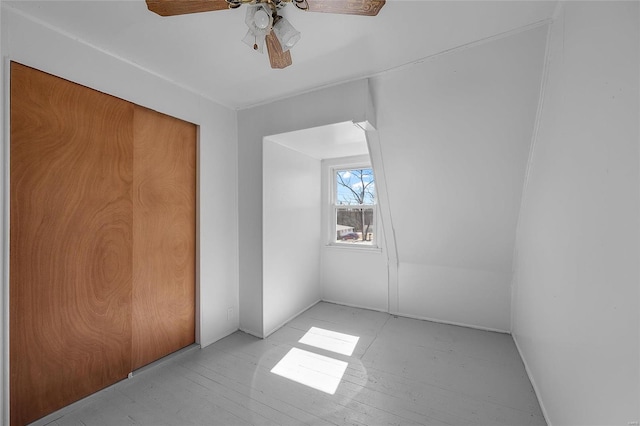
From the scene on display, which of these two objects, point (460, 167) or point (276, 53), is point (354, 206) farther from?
point (276, 53)

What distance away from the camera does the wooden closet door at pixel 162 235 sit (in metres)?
2.05

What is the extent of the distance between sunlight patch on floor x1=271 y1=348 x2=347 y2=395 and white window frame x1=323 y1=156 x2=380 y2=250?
157 cm

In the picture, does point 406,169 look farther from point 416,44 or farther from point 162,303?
point 162,303

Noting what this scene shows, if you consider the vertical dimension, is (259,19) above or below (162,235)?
above

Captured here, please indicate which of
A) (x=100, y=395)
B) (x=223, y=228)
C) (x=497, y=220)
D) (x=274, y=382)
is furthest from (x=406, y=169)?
(x=100, y=395)

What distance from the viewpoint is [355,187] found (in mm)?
3643

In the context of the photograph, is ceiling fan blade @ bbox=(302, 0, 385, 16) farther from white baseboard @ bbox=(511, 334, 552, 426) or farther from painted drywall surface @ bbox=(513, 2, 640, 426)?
white baseboard @ bbox=(511, 334, 552, 426)

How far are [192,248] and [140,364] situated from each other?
3.22 ft

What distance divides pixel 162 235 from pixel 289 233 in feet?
4.23

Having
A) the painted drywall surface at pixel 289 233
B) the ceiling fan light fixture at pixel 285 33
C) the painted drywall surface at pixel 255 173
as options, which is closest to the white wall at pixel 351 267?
the painted drywall surface at pixel 289 233

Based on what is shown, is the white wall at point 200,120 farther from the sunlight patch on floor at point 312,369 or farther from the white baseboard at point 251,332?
the sunlight patch on floor at point 312,369

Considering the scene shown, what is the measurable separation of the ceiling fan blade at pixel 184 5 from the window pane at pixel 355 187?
8.79ft

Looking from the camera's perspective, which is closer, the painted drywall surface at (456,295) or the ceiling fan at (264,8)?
the ceiling fan at (264,8)

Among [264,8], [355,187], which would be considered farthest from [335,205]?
[264,8]
